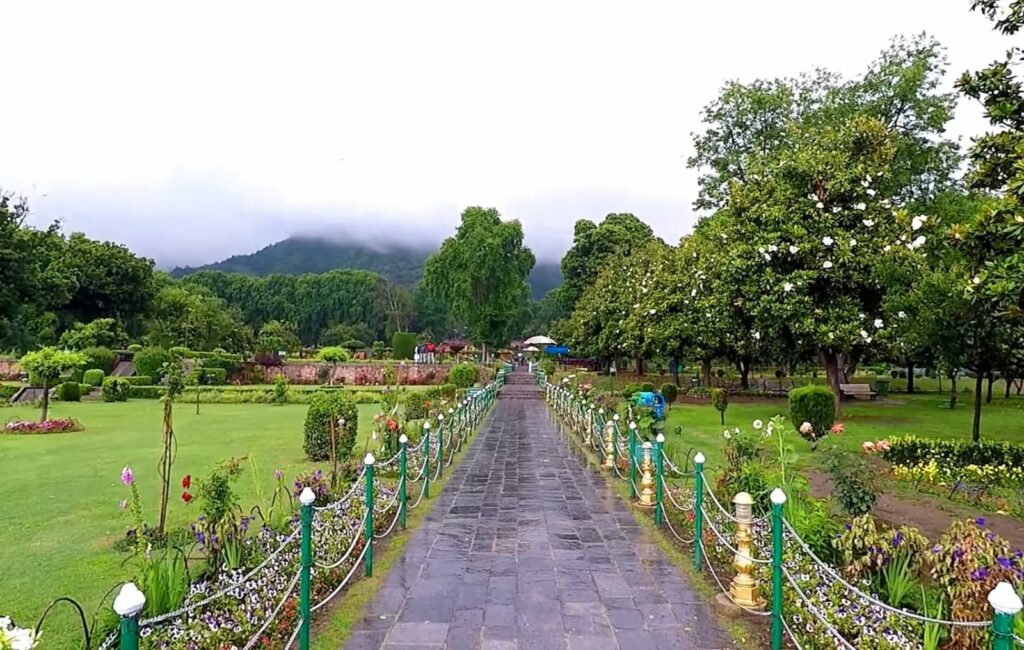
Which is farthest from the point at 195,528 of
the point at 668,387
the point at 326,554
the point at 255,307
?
the point at 255,307

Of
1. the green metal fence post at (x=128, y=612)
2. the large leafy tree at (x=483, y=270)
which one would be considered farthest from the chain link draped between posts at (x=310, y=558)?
the large leafy tree at (x=483, y=270)

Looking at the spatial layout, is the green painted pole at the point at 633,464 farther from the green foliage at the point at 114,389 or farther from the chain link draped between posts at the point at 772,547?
the green foliage at the point at 114,389

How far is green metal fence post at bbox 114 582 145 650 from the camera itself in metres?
2.13

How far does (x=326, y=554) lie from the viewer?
5.07 m

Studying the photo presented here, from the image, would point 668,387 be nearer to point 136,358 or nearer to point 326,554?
point 326,554

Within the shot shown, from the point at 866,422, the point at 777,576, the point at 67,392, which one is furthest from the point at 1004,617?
the point at 67,392

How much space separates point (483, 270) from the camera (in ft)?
140

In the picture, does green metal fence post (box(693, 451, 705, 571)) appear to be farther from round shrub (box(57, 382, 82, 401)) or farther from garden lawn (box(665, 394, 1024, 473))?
round shrub (box(57, 382, 82, 401))

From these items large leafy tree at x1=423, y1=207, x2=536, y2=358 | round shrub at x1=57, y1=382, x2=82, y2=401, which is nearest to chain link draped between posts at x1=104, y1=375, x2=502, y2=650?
round shrub at x1=57, y1=382, x2=82, y2=401

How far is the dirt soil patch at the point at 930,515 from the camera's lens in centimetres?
678

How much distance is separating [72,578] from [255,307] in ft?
258

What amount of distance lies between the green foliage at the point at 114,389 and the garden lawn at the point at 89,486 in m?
5.01

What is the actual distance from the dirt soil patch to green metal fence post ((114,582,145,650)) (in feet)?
21.5

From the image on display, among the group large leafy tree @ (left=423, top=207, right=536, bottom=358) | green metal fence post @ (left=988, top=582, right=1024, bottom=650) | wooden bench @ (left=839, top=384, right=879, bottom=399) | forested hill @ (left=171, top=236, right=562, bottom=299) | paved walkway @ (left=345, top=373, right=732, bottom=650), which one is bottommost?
paved walkway @ (left=345, top=373, right=732, bottom=650)
